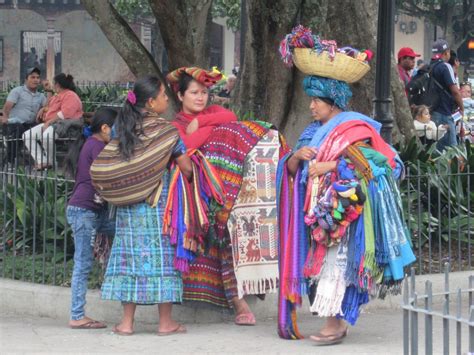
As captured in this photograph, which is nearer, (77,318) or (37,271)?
(77,318)

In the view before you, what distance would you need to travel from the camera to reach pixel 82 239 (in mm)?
7613

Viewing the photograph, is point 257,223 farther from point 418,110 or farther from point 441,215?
point 418,110

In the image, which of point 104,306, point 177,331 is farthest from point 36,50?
point 177,331

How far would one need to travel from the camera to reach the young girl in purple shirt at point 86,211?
7586mm

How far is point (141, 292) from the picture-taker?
7.31 metres

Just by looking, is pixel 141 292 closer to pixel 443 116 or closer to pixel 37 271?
pixel 37 271

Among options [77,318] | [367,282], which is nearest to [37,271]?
[77,318]

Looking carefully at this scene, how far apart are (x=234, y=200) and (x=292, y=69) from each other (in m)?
3.95

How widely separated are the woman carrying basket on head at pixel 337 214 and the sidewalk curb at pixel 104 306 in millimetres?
880

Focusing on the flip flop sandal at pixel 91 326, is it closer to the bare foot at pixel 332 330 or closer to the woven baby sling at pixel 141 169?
the woven baby sling at pixel 141 169

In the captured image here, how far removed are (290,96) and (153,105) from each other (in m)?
4.16

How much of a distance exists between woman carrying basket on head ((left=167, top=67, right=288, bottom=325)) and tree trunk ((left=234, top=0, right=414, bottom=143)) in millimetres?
3390

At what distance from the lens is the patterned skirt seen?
24.0ft

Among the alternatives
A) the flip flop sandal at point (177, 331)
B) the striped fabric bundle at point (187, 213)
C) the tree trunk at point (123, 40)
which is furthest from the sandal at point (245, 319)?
the tree trunk at point (123, 40)
